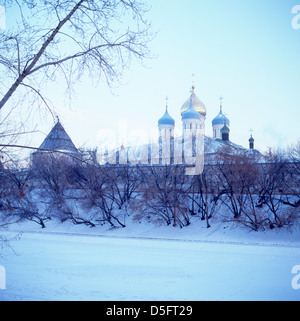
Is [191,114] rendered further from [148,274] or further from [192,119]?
[148,274]

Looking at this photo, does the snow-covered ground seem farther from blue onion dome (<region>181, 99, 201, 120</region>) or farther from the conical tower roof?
blue onion dome (<region>181, 99, 201, 120</region>)

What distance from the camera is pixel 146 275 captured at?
8664 millimetres

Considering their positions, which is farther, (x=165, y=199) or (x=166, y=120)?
(x=166, y=120)

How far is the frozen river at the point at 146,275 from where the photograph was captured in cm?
678

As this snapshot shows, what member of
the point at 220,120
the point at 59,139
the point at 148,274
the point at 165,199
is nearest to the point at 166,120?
the point at 220,120

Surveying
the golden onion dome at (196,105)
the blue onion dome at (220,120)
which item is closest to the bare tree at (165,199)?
the golden onion dome at (196,105)

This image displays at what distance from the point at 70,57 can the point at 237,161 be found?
62.3ft

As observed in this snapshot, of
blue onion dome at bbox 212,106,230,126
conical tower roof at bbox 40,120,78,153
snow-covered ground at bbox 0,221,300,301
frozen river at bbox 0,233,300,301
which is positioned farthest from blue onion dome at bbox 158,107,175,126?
conical tower roof at bbox 40,120,78,153

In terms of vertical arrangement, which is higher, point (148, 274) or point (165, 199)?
point (165, 199)

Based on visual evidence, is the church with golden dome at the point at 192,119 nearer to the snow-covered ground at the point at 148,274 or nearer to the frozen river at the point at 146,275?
the snow-covered ground at the point at 148,274

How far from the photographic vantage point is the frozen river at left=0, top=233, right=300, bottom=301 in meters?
6.78
